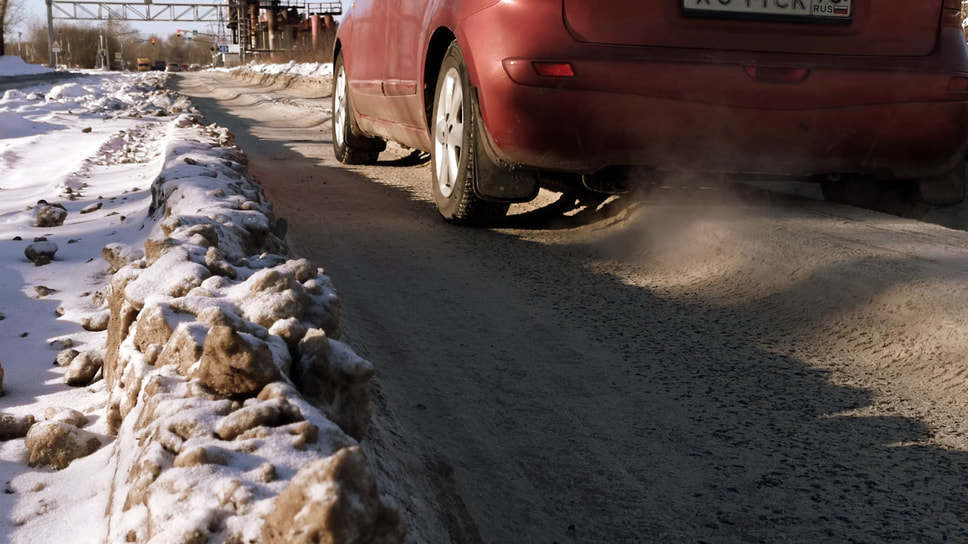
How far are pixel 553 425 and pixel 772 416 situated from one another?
547mm

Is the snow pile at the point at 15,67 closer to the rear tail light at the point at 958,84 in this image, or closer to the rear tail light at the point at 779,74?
the rear tail light at the point at 779,74

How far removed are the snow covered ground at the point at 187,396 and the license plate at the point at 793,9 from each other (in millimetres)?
1999

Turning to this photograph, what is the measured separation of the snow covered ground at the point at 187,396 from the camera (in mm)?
1263

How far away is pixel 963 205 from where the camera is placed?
475 cm

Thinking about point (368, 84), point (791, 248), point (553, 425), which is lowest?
point (553, 425)

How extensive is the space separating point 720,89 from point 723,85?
2 centimetres

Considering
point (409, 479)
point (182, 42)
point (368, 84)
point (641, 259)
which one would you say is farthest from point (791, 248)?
point (182, 42)

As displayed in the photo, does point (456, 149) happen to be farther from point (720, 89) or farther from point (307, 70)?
point (307, 70)

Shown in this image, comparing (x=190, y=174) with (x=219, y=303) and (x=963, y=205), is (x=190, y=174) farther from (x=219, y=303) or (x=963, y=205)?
(x=963, y=205)

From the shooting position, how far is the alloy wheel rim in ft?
14.4

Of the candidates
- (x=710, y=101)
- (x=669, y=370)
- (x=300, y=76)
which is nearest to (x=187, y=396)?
(x=669, y=370)

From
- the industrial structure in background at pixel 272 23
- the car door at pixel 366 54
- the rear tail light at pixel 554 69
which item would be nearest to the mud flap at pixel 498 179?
the rear tail light at pixel 554 69

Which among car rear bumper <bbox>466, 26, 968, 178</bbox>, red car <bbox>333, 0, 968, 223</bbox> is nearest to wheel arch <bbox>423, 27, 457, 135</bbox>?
red car <bbox>333, 0, 968, 223</bbox>

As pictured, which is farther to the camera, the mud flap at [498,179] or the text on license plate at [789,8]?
the mud flap at [498,179]
